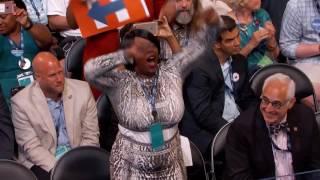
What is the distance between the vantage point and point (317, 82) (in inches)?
160

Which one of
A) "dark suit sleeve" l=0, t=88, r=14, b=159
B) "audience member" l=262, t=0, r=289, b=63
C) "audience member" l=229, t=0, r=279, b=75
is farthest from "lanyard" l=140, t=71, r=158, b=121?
"audience member" l=262, t=0, r=289, b=63

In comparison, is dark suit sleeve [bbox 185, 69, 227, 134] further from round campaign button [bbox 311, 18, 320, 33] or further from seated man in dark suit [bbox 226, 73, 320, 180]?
round campaign button [bbox 311, 18, 320, 33]

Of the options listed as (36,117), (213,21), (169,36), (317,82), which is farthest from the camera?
(317,82)

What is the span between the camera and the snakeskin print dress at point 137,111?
8.13ft

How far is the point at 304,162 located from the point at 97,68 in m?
1.26

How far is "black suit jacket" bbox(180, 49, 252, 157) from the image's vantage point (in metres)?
3.54

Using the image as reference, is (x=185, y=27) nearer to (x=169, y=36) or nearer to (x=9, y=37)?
(x=169, y=36)

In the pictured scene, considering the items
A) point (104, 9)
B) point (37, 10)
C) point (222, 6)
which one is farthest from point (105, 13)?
point (37, 10)

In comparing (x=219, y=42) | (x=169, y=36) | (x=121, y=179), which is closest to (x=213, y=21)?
(x=169, y=36)

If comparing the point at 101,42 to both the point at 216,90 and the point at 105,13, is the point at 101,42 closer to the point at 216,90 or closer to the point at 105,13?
the point at 105,13

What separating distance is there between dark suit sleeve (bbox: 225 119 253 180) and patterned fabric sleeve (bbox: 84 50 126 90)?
82 centimetres

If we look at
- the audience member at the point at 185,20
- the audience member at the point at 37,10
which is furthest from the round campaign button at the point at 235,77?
the audience member at the point at 37,10

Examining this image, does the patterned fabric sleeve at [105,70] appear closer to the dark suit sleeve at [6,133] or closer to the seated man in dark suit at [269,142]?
the seated man in dark suit at [269,142]

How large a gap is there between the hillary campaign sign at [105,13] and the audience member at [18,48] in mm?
583
